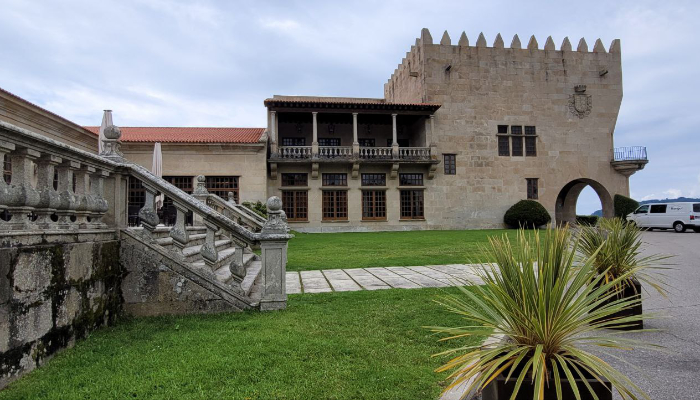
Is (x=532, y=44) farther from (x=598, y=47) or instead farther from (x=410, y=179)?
(x=410, y=179)

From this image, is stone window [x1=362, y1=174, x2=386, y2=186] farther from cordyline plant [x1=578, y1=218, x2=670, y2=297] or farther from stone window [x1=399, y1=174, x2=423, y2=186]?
cordyline plant [x1=578, y1=218, x2=670, y2=297]

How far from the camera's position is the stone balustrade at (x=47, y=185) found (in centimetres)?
306

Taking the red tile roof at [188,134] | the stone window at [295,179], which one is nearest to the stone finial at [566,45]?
the stone window at [295,179]

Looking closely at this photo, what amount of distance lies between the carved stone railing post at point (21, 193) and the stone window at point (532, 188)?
29.0m

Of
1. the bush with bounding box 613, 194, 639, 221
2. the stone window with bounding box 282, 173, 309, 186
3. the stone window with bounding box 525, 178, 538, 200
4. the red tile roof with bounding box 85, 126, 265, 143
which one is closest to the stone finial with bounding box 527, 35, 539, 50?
the stone window with bounding box 525, 178, 538, 200

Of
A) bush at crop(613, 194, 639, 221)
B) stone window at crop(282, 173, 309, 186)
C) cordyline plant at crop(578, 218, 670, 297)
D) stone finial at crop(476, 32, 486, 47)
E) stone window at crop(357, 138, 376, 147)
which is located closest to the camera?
cordyline plant at crop(578, 218, 670, 297)

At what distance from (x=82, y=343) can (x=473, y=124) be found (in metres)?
26.9

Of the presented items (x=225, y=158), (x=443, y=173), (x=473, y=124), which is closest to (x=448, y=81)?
(x=473, y=124)

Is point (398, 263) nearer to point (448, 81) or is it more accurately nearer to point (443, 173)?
point (443, 173)

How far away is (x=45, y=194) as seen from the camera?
3432 mm

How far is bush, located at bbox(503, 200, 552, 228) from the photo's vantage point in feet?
84.0

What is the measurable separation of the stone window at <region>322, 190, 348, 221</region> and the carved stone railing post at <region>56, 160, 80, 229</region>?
2167 cm

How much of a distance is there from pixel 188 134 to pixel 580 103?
91.2 ft

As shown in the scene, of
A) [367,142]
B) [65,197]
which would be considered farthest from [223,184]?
[65,197]
